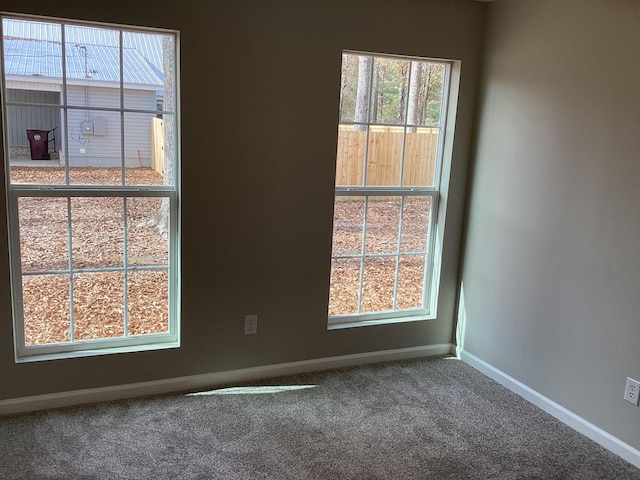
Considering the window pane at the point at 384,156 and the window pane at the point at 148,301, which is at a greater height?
the window pane at the point at 384,156

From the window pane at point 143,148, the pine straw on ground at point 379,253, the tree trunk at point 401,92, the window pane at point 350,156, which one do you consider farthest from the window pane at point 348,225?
the window pane at point 143,148

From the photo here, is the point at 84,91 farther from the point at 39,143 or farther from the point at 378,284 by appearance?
the point at 378,284

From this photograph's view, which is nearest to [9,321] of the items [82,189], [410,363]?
[82,189]

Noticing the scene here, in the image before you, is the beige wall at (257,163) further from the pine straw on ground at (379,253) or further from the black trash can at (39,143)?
the black trash can at (39,143)

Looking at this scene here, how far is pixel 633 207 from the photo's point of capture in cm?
255

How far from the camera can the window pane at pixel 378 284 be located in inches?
141

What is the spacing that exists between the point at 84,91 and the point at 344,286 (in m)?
1.86

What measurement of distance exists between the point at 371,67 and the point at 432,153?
0.70 m

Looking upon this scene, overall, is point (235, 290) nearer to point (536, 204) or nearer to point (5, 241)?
point (5, 241)

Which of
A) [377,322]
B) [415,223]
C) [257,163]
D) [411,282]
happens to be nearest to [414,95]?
[415,223]

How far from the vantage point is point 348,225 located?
345 centimetres

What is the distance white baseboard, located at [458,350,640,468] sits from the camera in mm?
2635

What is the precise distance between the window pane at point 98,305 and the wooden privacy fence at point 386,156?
142cm

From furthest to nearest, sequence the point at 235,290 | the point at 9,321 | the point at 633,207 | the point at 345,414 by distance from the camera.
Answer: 1. the point at 235,290
2. the point at 345,414
3. the point at 9,321
4. the point at 633,207
